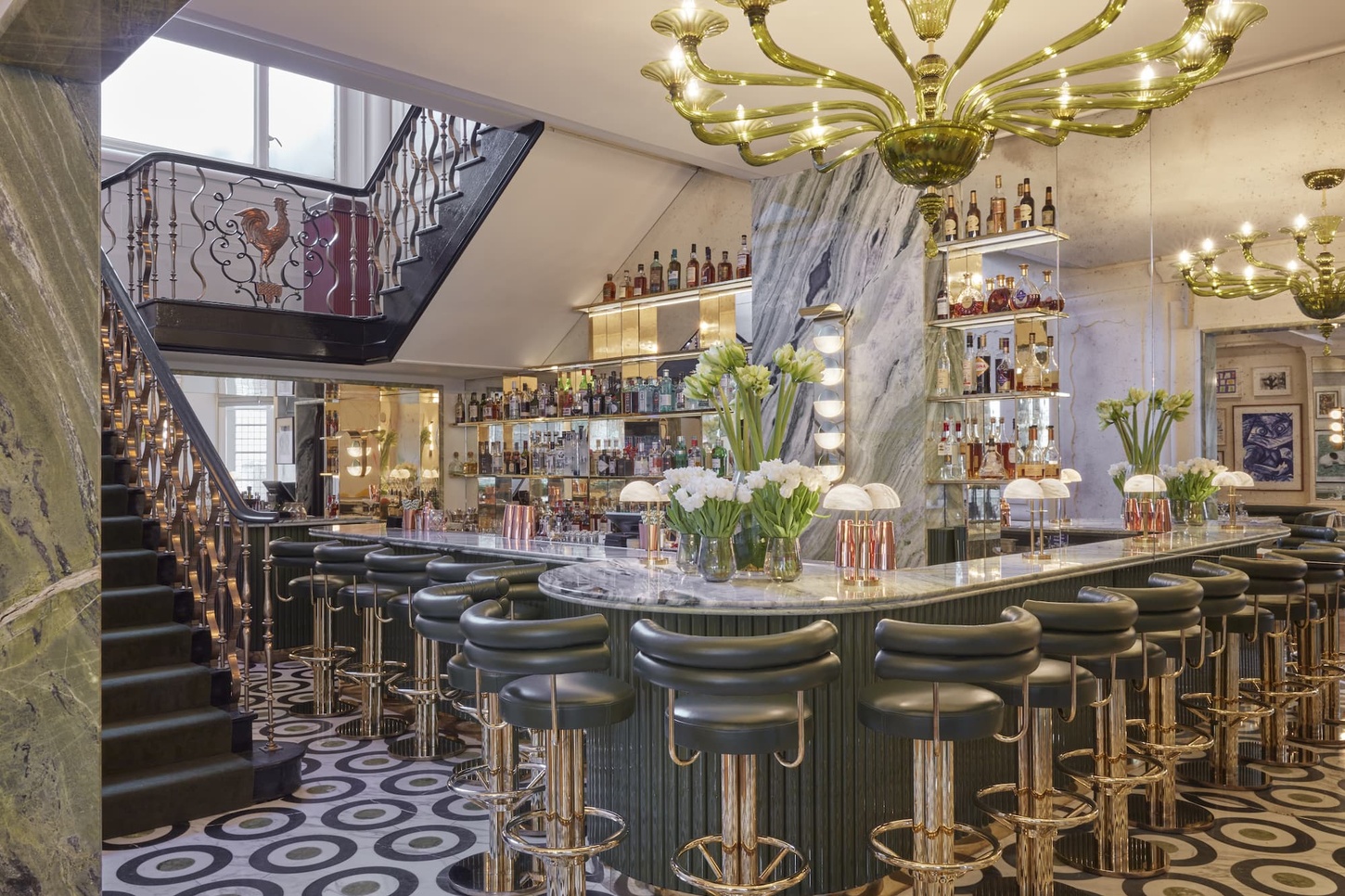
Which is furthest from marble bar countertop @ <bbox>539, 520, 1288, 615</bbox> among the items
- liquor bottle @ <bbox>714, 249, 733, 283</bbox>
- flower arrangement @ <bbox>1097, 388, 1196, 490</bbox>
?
liquor bottle @ <bbox>714, 249, 733, 283</bbox>

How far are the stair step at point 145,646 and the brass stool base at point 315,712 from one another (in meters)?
1.22

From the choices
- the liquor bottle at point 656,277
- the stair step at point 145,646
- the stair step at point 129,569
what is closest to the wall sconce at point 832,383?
the liquor bottle at point 656,277

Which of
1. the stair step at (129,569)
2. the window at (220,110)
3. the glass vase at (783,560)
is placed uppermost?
the window at (220,110)

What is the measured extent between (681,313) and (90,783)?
19.0 feet

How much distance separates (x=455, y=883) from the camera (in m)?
3.50

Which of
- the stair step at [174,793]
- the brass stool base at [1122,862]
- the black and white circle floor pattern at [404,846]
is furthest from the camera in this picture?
the stair step at [174,793]

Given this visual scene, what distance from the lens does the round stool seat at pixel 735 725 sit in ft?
8.50

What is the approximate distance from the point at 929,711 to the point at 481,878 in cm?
179

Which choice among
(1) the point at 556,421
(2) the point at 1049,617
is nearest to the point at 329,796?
(2) the point at 1049,617

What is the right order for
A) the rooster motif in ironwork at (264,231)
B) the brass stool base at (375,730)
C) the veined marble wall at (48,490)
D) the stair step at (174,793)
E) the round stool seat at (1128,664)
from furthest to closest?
the rooster motif in ironwork at (264,231) < the brass stool base at (375,730) < the stair step at (174,793) < the round stool seat at (1128,664) < the veined marble wall at (48,490)

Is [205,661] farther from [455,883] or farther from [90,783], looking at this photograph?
[90,783]

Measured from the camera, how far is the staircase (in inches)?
163

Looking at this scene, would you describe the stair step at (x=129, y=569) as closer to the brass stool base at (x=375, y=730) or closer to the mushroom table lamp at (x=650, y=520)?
the brass stool base at (x=375, y=730)

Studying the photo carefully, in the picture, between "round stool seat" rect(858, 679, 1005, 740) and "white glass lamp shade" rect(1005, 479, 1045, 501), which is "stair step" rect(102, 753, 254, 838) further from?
"white glass lamp shade" rect(1005, 479, 1045, 501)
